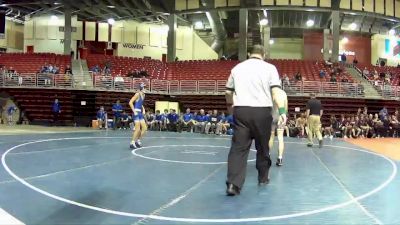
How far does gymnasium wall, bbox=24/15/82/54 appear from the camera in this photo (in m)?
40.9

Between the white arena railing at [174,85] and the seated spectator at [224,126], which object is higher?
the white arena railing at [174,85]

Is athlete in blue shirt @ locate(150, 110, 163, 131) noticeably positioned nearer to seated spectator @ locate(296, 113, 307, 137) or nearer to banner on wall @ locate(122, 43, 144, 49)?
seated spectator @ locate(296, 113, 307, 137)


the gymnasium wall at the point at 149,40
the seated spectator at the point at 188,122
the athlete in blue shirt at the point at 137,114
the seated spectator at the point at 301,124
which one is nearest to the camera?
the athlete in blue shirt at the point at 137,114

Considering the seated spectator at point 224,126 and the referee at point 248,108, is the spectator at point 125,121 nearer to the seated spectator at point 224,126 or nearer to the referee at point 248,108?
the seated spectator at point 224,126

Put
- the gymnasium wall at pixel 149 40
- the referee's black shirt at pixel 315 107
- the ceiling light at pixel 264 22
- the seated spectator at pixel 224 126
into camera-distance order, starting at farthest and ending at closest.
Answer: the gymnasium wall at pixel 149 40 < the ceiling light at pixel 264 22 < the seated spectator at pixel 224 126 < the referee's black shirt at pixel 315 107

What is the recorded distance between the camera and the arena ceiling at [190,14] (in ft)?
118

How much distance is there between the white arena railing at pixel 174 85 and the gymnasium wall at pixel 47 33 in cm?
1545

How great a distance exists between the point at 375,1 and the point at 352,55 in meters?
6.75

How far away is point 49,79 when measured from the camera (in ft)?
86.4

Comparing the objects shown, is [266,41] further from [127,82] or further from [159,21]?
[127,82]

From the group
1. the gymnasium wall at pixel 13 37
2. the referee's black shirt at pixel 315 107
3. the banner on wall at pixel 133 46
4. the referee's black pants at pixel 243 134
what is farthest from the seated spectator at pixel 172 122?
the gymnasium wall at pixel 13 37

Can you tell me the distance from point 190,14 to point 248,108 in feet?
113

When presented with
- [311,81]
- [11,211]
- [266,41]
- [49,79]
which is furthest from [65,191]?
[266,41]

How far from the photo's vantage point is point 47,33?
40906 millimetres
